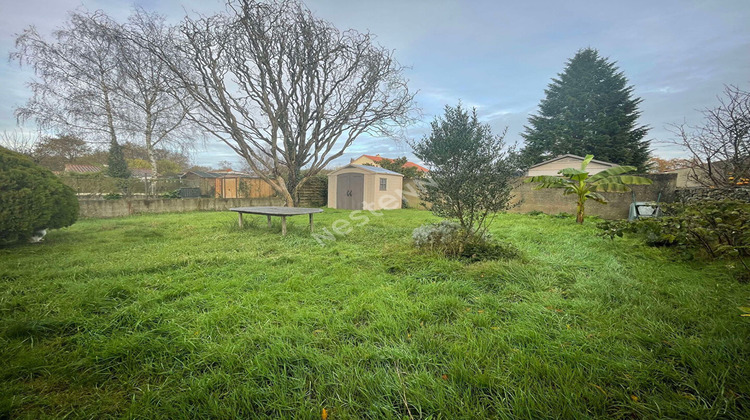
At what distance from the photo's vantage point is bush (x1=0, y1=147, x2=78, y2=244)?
4016 mm

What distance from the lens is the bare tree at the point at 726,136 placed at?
3.60 metres

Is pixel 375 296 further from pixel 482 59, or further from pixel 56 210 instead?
pixel 482 59

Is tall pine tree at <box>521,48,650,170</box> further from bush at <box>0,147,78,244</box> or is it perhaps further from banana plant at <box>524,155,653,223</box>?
bush at <box>0,147,78,244</box>

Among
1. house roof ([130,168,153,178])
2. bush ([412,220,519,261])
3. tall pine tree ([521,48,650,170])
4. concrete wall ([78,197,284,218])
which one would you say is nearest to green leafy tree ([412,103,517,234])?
bush ([412,220,519,261])

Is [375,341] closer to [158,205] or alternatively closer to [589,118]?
[158,205]

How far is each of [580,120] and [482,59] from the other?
14793 mm

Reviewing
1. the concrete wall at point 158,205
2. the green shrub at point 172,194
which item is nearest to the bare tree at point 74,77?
the green shrub at point 172,194

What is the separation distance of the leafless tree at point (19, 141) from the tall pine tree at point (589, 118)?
73.4 ft

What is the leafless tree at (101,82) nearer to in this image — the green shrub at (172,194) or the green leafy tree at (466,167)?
the green shrub at (172,194)

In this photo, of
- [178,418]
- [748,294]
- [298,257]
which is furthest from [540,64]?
[178,418]

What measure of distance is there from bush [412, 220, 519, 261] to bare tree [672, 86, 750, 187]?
273cm

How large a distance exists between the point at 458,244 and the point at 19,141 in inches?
547

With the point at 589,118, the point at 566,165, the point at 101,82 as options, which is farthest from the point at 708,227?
the point at 589,118

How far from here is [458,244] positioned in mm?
4031
